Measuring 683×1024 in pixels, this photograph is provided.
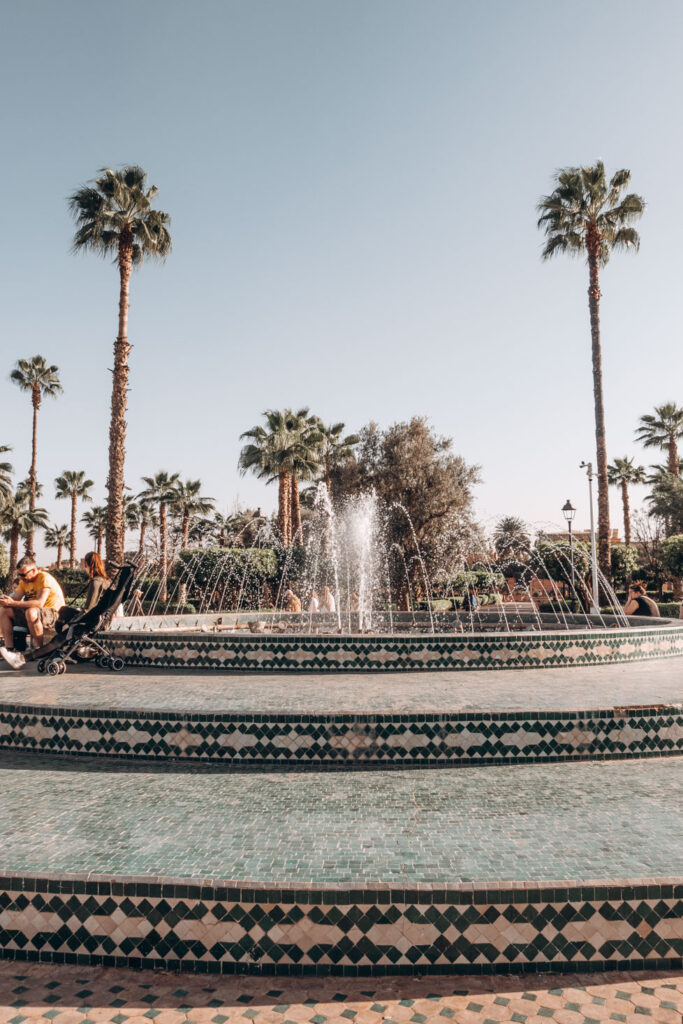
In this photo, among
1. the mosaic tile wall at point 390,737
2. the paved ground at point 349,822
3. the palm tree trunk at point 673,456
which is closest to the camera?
the paved ground at point 349,822

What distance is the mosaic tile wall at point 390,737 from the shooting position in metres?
5.07

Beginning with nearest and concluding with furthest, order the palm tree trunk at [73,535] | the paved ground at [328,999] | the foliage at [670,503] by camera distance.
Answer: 1. the paved ground at [328,999]
2. the foliage at [670,503]
3. the palm tree trunk at [73,535]

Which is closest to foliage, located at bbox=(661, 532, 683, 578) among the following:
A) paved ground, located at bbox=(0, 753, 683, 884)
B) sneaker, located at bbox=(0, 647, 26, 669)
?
paved ground, located at bbox=(0, 753, 683, 884)

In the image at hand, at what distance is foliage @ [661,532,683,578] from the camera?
32500 mm

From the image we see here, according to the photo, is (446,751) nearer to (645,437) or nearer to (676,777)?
(676,777)

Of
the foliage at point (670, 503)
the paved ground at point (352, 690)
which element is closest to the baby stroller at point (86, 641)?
the paved ground at point (352, 690)

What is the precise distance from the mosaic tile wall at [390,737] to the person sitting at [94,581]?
380 centimetres

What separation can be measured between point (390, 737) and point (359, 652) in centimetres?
292

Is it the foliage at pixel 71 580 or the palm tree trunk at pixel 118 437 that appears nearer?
the palm tree trunk at pixel 118 437

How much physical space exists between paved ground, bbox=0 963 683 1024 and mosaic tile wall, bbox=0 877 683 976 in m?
0.07

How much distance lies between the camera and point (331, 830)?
12.1 ft

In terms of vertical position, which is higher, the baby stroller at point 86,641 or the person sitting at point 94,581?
the person sitting at point 94,581

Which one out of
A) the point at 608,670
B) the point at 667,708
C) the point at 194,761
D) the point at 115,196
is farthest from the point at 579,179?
the point at 194,761

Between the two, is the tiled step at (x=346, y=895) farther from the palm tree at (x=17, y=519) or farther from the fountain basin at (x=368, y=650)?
the palm tree at (x=17, y=519)
